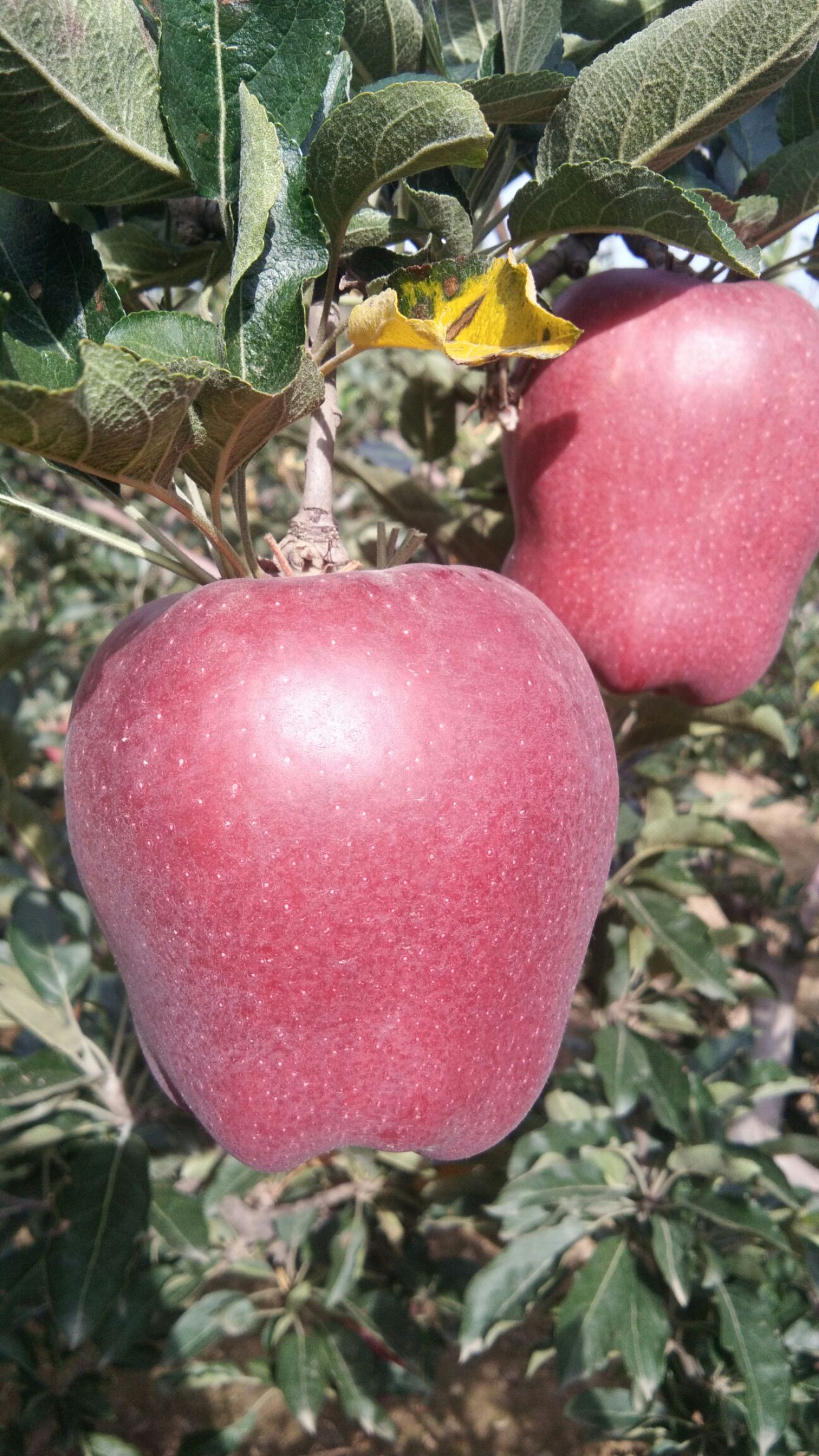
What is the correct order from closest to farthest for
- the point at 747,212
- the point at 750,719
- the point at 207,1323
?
the point at 747,212 → the point at 750,719 → the point at 207,1323

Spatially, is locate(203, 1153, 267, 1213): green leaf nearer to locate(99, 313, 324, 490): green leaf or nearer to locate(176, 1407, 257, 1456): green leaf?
locate(176, 1407, 257, 1456): green leaf

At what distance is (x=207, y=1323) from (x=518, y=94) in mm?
1486

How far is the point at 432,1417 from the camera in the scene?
7.25 ft

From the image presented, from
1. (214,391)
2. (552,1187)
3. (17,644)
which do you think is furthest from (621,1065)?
(214,391)

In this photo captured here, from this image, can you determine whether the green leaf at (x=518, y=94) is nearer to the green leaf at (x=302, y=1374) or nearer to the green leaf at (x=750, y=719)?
the green leaf at (x=750, y=719)

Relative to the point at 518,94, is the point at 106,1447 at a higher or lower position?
lower

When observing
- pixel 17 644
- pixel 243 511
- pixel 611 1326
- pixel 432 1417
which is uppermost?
pixel 243 511

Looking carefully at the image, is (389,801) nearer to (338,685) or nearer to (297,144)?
(338,685)

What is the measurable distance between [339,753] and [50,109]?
1.05 ft

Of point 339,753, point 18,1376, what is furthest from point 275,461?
point 339,753

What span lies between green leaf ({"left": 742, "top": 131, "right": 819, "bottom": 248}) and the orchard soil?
147 centimetres

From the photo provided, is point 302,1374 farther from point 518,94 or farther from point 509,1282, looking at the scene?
point 518,94

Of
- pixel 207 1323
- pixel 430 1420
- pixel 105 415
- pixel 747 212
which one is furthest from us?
pixel 430 1420

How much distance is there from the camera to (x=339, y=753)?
486mm
